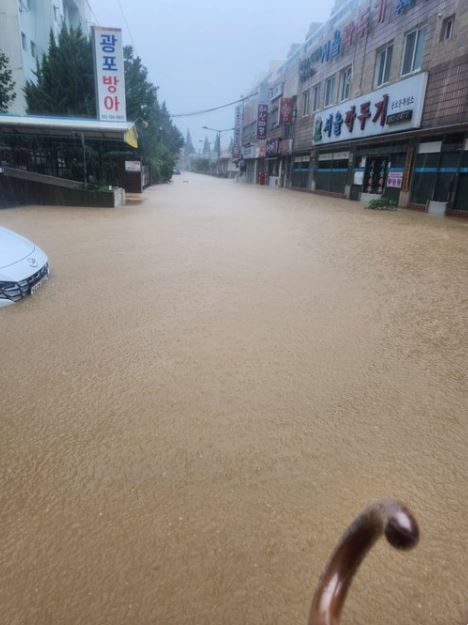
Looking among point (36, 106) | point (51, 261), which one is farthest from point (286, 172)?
point (51, 261)

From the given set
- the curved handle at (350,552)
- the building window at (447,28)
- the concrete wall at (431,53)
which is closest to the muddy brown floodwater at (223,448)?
the curved handle at (350,552)

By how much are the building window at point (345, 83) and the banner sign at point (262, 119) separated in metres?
17.5

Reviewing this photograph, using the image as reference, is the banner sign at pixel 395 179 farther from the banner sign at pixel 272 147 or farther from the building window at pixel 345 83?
the banner sign at pixel 272 147

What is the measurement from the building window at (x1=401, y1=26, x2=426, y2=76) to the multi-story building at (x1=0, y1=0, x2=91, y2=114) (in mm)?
19120

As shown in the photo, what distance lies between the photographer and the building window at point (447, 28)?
14.6 meters

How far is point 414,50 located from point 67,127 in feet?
45.1

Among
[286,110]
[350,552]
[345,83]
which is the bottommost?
[350,552]

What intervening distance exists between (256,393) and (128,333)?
1.62 m

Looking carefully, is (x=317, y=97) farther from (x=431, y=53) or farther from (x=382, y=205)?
(x=382, y=205)

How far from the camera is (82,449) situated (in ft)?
7.93

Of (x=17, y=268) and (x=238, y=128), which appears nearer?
(x=17, y=268)

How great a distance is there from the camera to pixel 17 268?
4797mm

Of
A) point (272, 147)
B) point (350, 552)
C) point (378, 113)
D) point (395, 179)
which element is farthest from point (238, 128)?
point (350, 552)

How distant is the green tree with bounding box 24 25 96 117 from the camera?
70.7 ft
